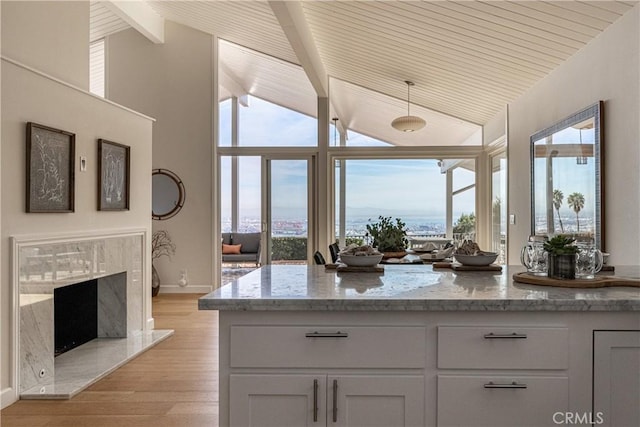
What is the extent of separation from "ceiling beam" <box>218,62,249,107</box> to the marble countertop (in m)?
5.49

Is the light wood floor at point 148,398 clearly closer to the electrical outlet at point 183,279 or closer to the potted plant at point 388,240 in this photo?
the potted plant at point 388,240

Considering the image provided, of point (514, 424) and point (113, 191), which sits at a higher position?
point (113, 191)

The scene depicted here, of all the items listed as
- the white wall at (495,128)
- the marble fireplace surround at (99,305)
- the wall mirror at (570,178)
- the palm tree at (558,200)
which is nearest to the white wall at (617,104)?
the wall mirror at (570,178)

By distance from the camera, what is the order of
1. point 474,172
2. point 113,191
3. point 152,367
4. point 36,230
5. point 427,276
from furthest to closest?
point 474,172
point 113,191
point 152,367
point 36,230
point 427,276

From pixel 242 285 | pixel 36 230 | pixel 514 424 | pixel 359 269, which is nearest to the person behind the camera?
pixel 514 424

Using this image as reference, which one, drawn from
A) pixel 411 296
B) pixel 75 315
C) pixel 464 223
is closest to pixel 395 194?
pixel 464 223

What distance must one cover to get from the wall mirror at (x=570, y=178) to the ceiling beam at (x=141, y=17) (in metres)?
5.04

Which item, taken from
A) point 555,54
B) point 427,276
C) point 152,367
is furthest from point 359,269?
point 555,54

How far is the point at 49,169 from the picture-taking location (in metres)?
3.32

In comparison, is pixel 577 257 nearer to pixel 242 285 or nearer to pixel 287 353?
pixel 287 353

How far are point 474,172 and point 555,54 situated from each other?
Answer: 3.32 metres

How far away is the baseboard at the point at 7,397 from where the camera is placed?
2904 millimetres

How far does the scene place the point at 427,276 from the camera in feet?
7.43

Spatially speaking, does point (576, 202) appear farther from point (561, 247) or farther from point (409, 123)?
point (409, 123)
